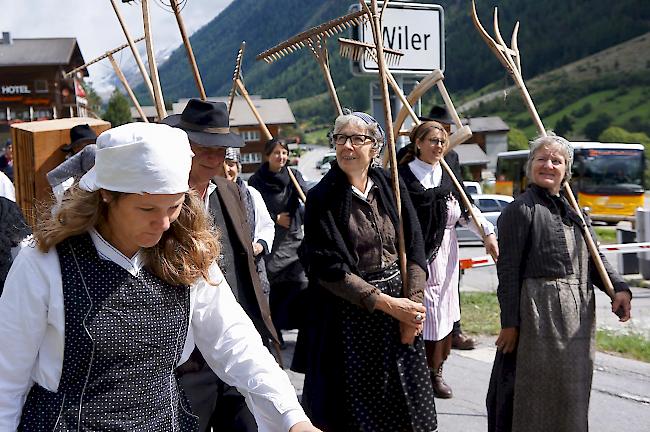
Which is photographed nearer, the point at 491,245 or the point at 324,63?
the point at 324,63

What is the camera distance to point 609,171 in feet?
99.5

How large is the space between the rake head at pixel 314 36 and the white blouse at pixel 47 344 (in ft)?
7.99

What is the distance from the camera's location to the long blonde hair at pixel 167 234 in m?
2.17

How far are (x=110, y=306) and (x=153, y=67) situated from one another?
2004 mm

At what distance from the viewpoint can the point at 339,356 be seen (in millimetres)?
3984

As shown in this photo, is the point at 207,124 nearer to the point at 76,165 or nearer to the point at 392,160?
the point at 392,160

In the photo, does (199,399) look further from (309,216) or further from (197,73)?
(197,73)

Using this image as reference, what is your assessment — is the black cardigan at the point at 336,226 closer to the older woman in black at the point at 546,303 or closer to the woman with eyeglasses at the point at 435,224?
the older woman in black at the point at 546,303

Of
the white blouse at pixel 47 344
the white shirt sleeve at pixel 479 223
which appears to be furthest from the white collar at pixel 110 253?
the white shirt sleeve at pixel 479 223

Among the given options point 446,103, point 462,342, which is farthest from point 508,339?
point 462,342

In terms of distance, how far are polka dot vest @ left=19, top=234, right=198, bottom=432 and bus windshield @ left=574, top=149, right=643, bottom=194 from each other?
96.4 feet

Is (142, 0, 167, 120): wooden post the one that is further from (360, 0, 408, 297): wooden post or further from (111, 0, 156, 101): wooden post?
(360, 0, 408, 297): wooden post

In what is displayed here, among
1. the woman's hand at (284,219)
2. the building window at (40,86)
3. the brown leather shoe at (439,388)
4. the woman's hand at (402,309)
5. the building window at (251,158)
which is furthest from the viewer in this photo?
the building window at (251,158)

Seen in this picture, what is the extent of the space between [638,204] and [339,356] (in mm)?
28717
